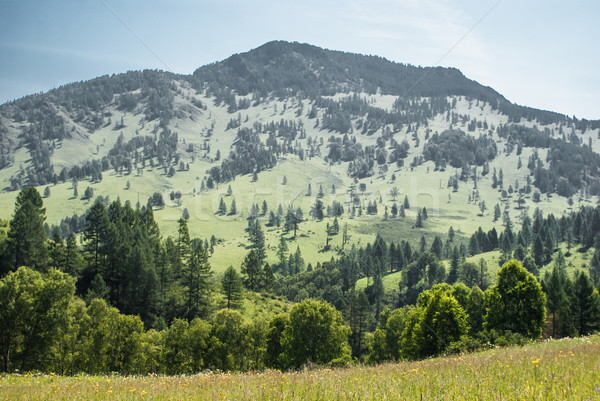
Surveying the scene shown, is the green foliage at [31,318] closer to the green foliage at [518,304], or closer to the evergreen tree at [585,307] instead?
the green foliage at [518,304]

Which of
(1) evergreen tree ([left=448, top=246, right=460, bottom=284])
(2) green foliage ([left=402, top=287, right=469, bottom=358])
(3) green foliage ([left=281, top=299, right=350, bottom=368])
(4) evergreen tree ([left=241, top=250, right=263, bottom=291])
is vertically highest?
(2) green foliage ([left=402, top=287, right=469, bottom=358])

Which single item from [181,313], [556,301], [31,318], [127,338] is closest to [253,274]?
[181,313]

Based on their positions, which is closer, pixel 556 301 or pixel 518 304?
pixel 518 304

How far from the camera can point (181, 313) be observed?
75688 mm

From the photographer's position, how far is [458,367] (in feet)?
36.4

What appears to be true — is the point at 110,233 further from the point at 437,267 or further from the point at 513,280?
the point at 437,267

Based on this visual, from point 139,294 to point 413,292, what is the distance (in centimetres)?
10739

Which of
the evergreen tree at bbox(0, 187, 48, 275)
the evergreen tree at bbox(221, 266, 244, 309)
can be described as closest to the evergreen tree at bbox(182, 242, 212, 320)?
the evergreen tree at bbox(221, 266, 244, 309)

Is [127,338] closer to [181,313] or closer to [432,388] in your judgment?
[181,313]

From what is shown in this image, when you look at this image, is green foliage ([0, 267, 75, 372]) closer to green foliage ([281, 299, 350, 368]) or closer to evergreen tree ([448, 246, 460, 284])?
green foliage ([281, 299, 350, 368])

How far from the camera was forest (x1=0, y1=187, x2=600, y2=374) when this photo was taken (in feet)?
119

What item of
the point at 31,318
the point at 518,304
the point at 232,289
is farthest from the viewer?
the point at 232,289

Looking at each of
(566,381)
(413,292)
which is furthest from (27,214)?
(413,292)

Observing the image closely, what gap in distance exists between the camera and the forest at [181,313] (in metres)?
36.2
